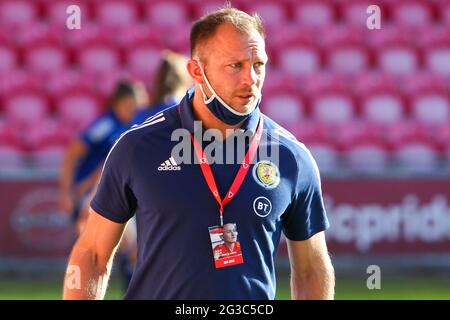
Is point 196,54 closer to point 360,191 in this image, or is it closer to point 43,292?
point 43,292

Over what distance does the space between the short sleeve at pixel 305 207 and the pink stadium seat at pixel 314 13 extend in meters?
11.6

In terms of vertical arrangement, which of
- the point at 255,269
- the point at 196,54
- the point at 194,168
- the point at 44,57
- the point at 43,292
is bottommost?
the point at 43,292

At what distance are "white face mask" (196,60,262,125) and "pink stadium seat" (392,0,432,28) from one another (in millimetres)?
12005

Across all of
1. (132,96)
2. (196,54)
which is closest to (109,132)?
(132,96)

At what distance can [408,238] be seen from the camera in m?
12.2

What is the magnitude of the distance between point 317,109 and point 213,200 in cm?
1026

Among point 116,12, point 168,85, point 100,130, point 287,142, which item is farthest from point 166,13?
point 287,142

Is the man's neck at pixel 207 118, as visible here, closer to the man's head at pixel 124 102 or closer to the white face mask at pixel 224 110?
the white face mask at pixel 224 110

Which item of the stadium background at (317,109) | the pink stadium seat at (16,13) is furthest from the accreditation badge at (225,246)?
the pink stadium seat at (16,13)

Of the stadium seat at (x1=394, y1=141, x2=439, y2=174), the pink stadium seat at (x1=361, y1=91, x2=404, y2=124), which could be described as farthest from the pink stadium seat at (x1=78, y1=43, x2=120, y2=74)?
the stadium seat at (x1=394, y1=141, x2=439, y2=174)

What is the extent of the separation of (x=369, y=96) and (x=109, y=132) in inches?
223

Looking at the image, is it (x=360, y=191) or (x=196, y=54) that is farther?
(x=360, y=191)

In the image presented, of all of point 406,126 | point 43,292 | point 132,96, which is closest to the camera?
point 132,96

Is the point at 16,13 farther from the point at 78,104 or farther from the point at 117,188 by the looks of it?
the point at 117,188
